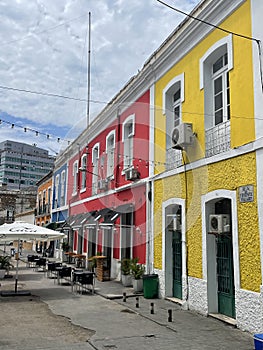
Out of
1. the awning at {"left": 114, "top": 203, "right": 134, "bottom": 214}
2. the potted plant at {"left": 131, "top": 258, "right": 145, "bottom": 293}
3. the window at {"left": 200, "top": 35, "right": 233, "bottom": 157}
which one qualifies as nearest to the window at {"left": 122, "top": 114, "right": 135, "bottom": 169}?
the awning at {"left": 114, "top": 203, "right": 134, "bottom": 214}

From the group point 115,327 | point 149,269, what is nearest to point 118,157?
point 149,269

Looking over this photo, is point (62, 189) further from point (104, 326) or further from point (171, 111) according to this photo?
point (104, 326)

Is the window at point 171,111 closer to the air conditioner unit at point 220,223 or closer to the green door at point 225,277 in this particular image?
the air conditioner unit at point 220,223

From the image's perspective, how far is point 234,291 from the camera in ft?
27.7

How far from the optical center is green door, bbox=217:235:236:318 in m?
8.62

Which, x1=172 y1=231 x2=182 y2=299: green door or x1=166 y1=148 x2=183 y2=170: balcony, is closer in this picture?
x1=172 y1=231 x2=182 y2=299: green door

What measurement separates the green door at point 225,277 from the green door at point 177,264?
6.10 feet

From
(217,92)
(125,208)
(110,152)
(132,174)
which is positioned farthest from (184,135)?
(110,152)

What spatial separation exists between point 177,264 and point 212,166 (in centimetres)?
342

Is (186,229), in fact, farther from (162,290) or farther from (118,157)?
(118,157)

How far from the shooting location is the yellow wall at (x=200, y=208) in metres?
7.64

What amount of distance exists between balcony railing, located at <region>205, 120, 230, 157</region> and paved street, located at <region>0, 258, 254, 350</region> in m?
3.91

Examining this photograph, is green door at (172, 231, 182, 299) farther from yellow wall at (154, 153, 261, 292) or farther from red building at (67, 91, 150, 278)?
red building at (67, 91, 150, 278)

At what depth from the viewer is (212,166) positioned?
9.20 metres
